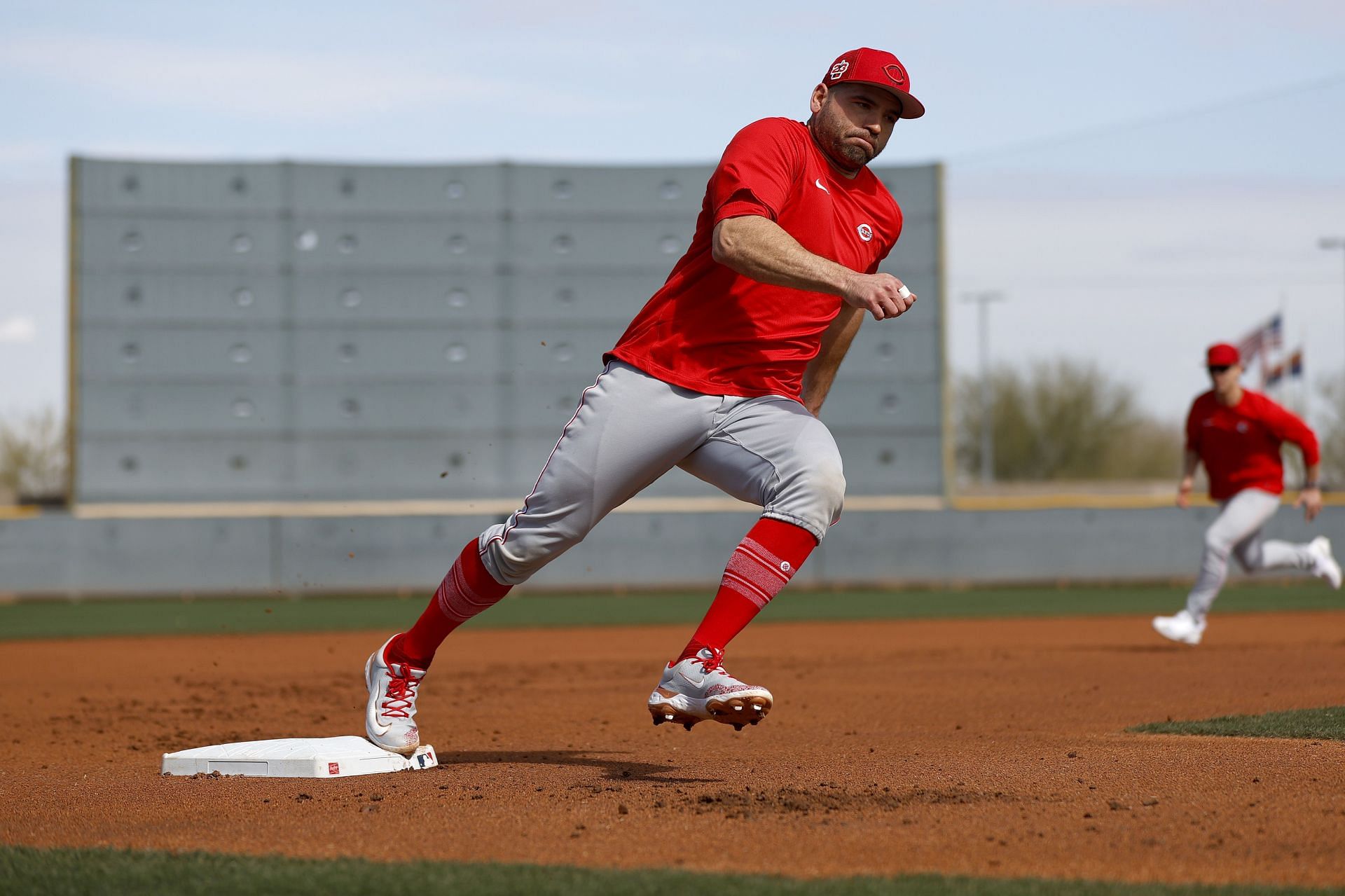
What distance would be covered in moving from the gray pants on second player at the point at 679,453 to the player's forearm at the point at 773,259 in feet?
1.46

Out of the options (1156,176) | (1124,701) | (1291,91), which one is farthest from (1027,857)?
(1156,176)

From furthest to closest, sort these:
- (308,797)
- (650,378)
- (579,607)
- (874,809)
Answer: (579,607)
(650,378)
(308,797)
(874,809)

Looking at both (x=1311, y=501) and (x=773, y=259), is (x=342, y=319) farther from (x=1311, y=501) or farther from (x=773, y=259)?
(x=773, y=259)

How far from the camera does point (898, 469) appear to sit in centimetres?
2409

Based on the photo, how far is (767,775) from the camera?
164 inches

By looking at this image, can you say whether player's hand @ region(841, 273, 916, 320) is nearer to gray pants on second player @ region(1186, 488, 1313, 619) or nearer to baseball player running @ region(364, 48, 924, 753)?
baseball player running @ region(364, 48, 924, 753)

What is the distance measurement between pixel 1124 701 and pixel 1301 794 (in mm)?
2966

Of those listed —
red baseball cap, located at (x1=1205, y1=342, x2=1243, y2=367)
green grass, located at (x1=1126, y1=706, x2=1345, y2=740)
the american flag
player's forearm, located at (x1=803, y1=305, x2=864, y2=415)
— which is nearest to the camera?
player's forearm, located at (x1=803, y1=305, x2=864, y2=415)

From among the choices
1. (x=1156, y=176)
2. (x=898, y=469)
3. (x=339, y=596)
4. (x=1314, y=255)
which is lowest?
(x=339, y=596)

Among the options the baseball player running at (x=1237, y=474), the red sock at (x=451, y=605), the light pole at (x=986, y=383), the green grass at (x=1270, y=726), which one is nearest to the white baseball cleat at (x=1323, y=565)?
the baseball player running at (x=1237, y=474)

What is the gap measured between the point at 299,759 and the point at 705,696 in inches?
51.4

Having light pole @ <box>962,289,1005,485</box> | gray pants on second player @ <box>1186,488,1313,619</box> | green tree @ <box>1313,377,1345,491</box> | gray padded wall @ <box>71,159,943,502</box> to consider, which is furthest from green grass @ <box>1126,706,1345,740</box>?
light pole @ <box>962,289,1005,485</box>

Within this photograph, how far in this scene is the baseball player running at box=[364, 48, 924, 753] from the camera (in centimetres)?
397

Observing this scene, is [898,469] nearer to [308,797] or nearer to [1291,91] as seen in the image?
[1291,91]
